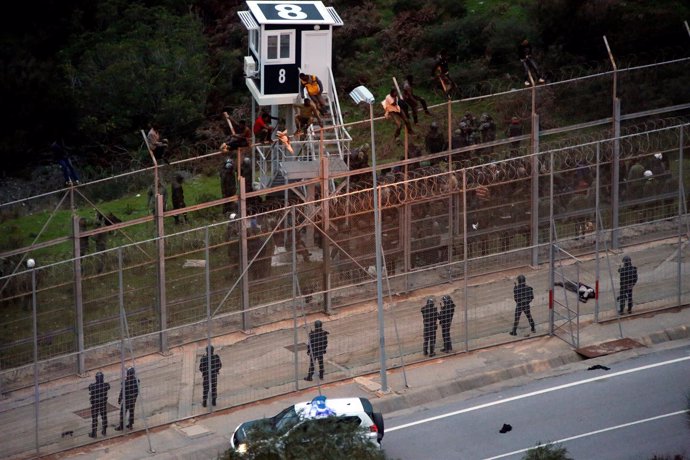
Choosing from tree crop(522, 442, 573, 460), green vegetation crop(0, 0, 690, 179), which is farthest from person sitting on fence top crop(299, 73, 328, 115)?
tree crop(522, 442, 573, 460)

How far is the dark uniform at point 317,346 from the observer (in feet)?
92.0

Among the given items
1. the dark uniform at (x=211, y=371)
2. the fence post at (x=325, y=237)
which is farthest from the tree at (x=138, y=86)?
the dark uniform at (x=211, y=371)

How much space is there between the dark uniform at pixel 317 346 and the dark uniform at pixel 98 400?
12.7 feet

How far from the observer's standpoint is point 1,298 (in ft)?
92.0

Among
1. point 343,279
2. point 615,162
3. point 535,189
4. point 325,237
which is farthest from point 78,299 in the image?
point 615,162

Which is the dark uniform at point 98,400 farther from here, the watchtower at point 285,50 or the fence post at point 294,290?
the watchtower at point 285,50

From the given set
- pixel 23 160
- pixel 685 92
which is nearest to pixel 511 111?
pixel 685 92

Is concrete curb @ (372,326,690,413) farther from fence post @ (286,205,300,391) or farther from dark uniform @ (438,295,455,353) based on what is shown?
fence post @ (286,205,300,391)

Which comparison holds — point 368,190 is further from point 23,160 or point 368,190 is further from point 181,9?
point 181,9

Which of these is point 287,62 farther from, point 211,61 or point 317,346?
point 211,61

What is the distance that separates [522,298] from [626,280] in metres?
2.32

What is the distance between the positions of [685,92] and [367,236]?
8407mm

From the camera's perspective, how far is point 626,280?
30391mm

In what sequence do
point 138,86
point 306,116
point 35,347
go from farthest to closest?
point 138,86
point 306,116
point 35,347
